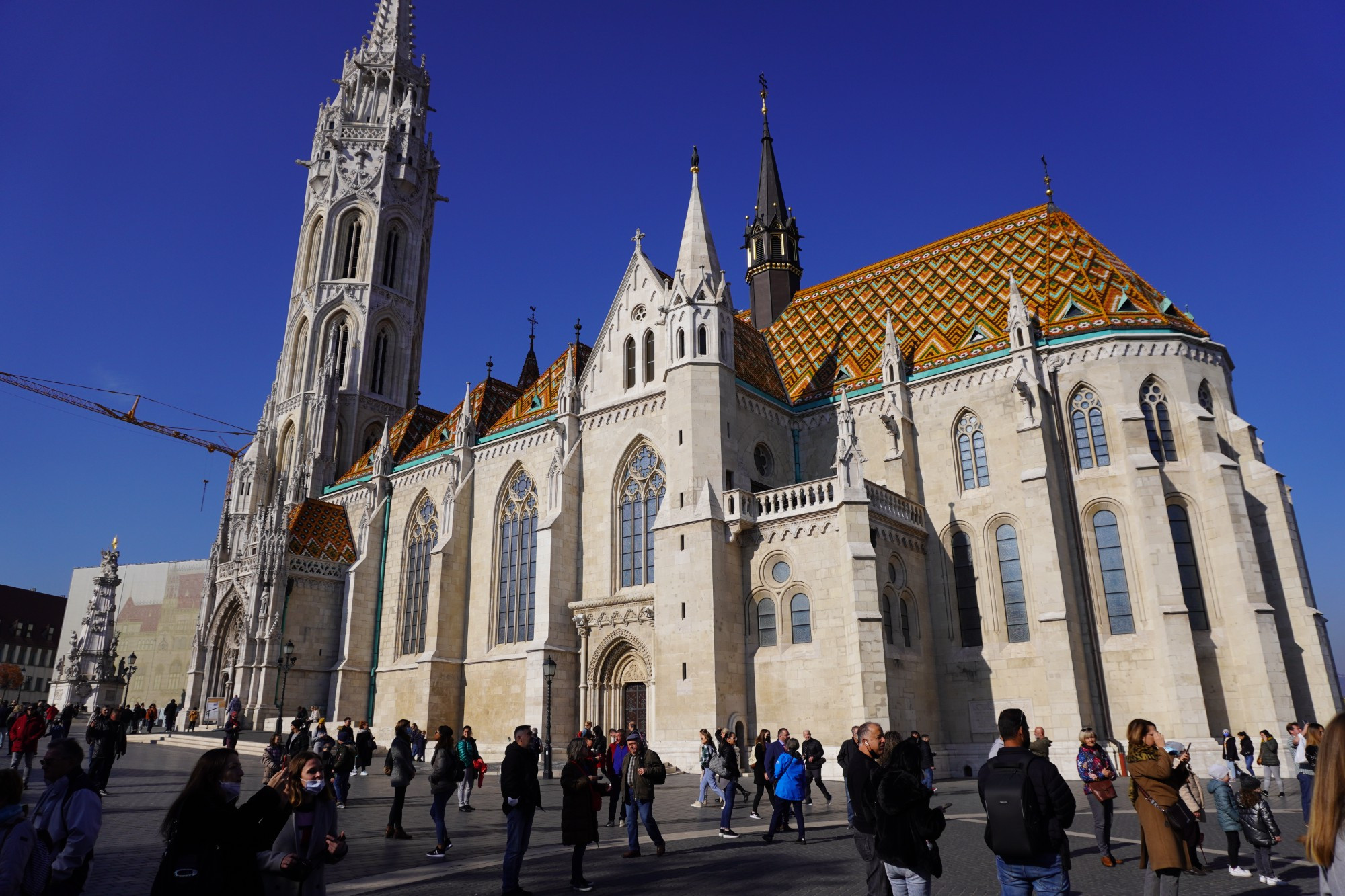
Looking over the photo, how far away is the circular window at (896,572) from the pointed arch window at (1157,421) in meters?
7.83

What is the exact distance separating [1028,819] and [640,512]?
22.6 m

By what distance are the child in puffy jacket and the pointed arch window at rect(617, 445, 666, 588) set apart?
61.5ft

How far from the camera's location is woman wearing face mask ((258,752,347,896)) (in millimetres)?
4602

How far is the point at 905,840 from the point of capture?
5.57m

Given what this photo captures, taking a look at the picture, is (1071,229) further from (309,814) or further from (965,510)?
(309,814)

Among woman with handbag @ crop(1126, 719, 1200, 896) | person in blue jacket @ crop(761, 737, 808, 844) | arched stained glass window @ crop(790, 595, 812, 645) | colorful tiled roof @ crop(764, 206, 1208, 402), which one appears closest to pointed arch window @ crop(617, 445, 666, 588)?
arched stained glass window @ crop(790, 595, 812, 645)

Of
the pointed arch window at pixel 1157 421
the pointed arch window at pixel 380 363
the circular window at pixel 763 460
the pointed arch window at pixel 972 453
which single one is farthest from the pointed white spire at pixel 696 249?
the pointed arch window at pixel 380 363

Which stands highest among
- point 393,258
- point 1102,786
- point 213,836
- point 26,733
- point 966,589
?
point 393,258

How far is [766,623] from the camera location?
23547mm

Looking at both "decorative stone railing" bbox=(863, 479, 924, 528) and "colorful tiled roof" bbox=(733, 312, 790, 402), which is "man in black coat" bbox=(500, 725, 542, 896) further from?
"colorful tiled roof" bbox=(733, 312, 790, 402)

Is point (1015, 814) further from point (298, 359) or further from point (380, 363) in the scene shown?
point (298, 359)

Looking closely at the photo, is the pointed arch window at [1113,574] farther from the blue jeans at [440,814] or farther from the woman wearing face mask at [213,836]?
the woman wearing face mask at [213,836]

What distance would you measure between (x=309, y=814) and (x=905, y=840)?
12.2ft

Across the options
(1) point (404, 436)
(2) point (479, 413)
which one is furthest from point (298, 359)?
(2) point (479, 413)
